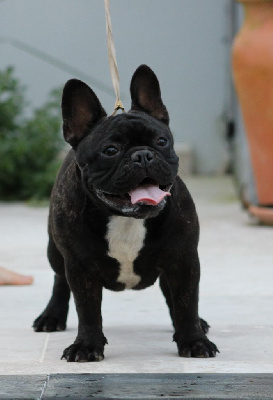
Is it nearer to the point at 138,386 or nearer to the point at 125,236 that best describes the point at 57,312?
the point at 125,236

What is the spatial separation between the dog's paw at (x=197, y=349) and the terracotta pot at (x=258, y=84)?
349cm

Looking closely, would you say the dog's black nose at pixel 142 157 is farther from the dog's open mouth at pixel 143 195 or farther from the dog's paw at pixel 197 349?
the dog's paw at pixel 197 349

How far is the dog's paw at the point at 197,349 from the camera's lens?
383 cm

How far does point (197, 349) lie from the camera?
12.6 feet

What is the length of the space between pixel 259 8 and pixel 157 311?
319cm

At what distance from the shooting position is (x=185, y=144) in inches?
422

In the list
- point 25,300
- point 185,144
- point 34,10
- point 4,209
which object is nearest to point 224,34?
point 185,144

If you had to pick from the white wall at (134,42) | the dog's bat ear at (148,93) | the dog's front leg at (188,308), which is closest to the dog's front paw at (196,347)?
the dog's front leg at (188,308)

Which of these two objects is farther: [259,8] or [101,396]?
[259,8]

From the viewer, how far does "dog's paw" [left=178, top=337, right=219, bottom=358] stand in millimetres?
3834

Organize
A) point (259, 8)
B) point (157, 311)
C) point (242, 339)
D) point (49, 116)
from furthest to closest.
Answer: point (49, 116), point (259, 8), point (157, 311), point (242, 339)

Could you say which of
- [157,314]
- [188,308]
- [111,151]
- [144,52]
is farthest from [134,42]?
[111,151]

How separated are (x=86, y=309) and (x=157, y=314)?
3.27 ft

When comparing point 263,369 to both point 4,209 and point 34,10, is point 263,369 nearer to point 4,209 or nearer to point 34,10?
point 4,209
